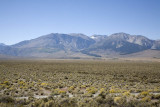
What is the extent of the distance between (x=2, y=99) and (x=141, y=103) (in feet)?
34.3

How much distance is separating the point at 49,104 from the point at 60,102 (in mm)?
967

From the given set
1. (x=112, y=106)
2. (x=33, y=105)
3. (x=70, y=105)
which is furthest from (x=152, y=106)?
(x=33, y=105)

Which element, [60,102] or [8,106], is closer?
[8,106]

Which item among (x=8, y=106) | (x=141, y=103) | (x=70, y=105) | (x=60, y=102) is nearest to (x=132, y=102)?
(x=141, y=103)

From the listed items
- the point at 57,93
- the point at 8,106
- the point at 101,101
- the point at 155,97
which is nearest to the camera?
the point at 8,106

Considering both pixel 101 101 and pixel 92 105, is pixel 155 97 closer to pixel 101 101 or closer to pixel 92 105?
pixel 101 101

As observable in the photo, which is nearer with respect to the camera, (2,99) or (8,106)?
(8,106)

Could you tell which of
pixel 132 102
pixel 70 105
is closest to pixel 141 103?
pixel 132 102

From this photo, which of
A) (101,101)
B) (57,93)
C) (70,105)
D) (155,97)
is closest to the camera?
(70,105)

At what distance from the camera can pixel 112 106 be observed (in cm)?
1117

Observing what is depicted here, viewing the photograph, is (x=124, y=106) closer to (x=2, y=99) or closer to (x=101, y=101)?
(x=101, y=101)

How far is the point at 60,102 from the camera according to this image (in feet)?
39.3

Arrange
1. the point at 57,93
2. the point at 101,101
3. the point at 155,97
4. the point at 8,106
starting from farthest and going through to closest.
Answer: the point at 57,93 < the point at 155,97 < the point at 101,101 < the point at 8,106

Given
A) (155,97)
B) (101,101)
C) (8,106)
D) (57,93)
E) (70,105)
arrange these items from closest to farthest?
(8,106) → (70,105) → (101,101) → (155,97) → (57,93)
